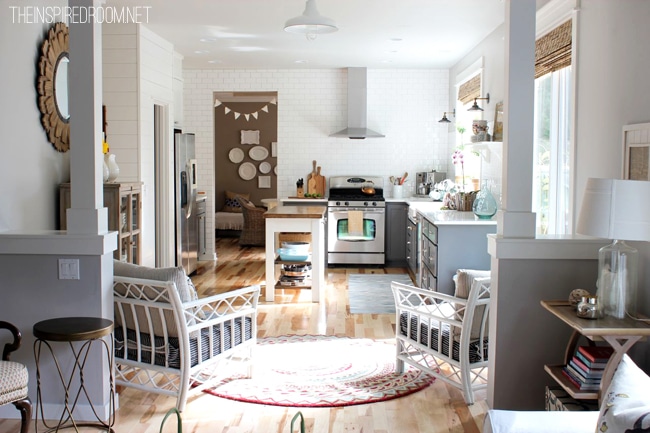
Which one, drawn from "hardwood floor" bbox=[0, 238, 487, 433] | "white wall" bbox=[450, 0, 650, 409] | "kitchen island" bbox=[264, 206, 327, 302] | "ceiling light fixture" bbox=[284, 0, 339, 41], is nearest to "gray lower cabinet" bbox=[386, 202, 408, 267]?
"kitchen island" bbox=[264, 206, 327, 302]

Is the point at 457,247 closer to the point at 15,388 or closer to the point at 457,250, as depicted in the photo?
the point at 457,250

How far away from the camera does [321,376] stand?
4590 mm

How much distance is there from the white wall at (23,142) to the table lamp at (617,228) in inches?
125

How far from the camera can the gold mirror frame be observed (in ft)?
15.4

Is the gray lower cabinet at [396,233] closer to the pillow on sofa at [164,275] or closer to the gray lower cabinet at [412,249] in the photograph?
the gray lower cabinet at [412,249]

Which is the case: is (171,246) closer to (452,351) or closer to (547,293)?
(452,351)

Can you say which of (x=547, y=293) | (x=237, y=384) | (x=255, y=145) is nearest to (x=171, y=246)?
(x=237, y=384)

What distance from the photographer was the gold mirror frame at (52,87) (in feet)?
15.4

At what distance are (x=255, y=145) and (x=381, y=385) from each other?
9.72 m

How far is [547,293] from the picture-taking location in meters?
3.66

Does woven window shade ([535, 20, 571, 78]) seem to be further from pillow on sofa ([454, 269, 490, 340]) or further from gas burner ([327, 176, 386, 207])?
gas burner ([327, 176, 386, 207])

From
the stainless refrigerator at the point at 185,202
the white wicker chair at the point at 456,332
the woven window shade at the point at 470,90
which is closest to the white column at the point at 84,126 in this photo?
the white wicker chair at the point at 456,332

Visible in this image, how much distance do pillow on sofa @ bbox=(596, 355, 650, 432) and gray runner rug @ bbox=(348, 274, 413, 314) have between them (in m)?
4.27

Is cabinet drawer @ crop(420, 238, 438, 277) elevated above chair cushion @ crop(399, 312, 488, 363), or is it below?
above
